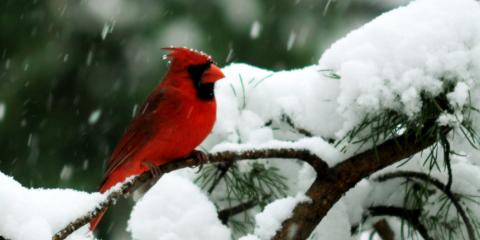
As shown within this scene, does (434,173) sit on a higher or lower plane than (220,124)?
lower

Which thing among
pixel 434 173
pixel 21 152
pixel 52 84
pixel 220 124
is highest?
pixel 52 84

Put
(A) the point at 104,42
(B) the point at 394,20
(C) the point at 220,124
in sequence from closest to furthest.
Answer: (B) the point at 394,20, (C) the point at 220,124, (A) the point at 104,42

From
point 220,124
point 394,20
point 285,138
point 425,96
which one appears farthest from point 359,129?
point 220,124

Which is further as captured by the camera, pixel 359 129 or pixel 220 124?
pixel 220 124

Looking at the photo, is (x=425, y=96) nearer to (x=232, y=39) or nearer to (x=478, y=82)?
(x=478, y=82)

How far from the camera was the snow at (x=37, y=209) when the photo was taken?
115cm

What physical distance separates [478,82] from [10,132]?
322 centimetres

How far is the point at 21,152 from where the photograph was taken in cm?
412

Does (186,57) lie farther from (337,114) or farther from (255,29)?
(255,29)

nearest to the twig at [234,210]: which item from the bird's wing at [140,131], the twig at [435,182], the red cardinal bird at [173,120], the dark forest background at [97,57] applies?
the red cardinal bird at [173,120]

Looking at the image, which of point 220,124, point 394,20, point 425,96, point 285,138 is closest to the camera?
point 425,96

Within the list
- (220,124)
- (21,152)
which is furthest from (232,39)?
(220,124)

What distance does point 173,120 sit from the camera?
233 centimetres

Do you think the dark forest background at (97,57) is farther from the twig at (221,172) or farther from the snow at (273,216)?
the snow at (273,216)
